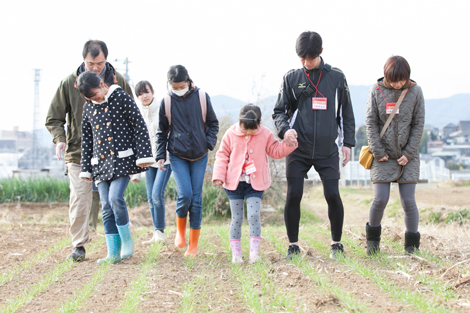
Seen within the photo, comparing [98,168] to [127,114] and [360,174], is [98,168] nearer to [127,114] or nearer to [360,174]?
[127,114]

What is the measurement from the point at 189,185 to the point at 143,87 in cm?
212

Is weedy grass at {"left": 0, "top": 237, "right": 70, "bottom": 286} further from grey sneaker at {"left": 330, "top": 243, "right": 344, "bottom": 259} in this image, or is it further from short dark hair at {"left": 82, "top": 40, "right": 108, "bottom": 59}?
grey sneaker at {"left": 330, "top": 243, "right": 344, "bottom": 259}

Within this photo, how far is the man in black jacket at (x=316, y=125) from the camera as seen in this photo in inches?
178

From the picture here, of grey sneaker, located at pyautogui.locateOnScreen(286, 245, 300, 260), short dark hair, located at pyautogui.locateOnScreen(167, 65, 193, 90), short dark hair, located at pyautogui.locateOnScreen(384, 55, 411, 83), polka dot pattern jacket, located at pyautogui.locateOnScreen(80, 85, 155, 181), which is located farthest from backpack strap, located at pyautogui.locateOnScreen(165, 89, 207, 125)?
short dark hair, located at pyautogui.locateOnScreen(384, 55, 411, 83)

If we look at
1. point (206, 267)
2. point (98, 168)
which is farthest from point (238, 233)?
point (98, 168)

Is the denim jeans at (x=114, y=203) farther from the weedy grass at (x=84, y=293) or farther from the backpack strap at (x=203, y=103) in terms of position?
the backpack strap at (x=203, y=103)

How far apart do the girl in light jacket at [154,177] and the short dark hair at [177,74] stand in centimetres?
145

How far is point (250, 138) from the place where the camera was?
15.6 ft

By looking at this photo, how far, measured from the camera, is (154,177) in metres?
6.46

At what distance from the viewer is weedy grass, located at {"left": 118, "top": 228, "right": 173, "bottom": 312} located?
3187mm

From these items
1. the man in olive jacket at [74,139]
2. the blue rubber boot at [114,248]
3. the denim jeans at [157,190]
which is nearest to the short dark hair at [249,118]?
the man in olive jacket at [74,139]

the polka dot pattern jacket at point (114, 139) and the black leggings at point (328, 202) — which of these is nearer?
→ the black leggings at point (328, 202)

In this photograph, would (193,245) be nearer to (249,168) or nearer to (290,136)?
(249,168)

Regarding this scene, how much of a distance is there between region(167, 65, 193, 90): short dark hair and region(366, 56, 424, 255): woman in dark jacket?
6.54 ft
